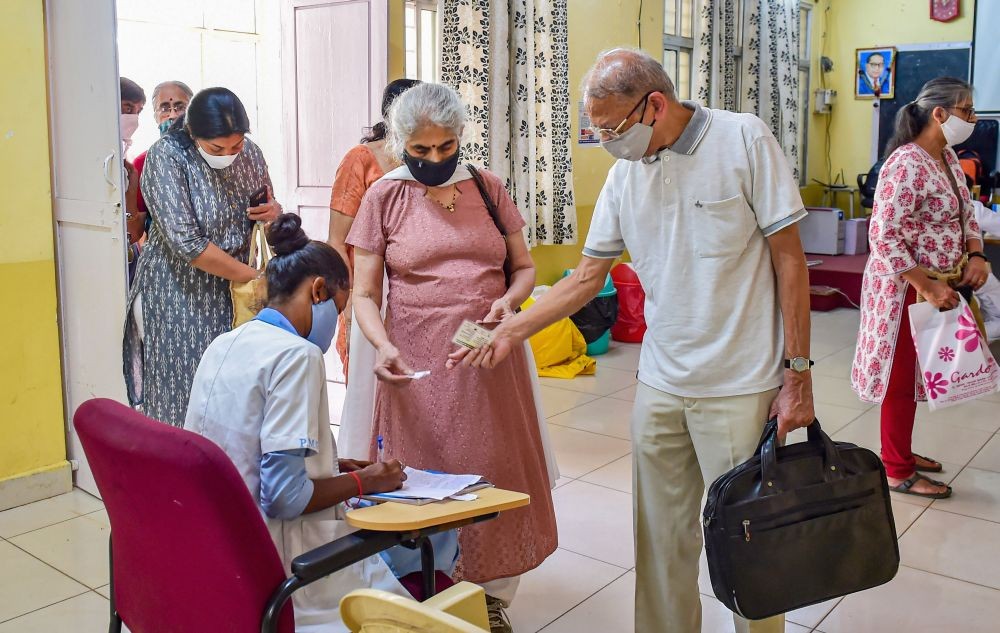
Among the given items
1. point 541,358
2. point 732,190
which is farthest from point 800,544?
point 541,358

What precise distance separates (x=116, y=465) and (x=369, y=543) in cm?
43

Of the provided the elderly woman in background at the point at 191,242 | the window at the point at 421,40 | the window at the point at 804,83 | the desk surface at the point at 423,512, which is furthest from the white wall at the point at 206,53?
the window at the point at 804,83

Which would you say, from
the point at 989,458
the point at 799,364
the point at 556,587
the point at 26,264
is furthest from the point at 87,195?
the point at 989,458

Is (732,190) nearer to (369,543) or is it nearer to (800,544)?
(800,544)

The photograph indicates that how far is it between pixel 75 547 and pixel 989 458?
141 inches

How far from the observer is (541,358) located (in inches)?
219

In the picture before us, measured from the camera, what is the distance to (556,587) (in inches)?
113

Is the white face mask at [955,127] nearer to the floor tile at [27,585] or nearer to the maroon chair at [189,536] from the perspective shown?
the maroon chair at [189,536]

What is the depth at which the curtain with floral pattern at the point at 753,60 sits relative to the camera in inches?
305

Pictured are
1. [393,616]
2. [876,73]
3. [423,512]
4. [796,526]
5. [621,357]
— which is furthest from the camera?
[876,73]

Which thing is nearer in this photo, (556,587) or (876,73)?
(556,587)

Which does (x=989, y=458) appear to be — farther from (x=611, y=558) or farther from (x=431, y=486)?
(x=431, y=486)

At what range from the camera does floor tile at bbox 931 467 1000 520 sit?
3469 millimetres

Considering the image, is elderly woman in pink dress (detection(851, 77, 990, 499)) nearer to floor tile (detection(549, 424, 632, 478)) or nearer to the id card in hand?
floor tile (detection(549, 424, 632, 478))
